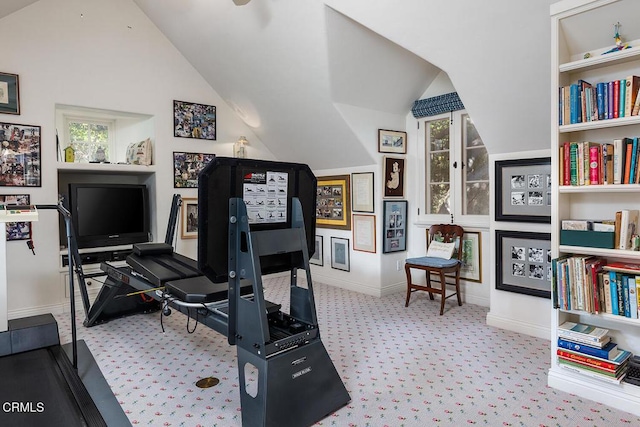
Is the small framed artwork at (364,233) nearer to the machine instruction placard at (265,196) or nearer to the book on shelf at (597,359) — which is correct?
the book on shelf at (597,359)

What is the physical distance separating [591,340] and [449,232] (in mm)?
2107

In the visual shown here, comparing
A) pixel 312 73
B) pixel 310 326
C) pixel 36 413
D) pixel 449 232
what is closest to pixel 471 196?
pixel 449 232

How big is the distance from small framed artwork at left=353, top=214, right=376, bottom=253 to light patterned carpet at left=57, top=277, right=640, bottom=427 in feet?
3.20

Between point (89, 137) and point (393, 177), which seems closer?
point (393, 177)

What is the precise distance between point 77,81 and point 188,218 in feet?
6.39

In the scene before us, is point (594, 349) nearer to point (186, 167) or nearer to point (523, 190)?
point (523, 190)

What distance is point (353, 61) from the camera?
396 cm

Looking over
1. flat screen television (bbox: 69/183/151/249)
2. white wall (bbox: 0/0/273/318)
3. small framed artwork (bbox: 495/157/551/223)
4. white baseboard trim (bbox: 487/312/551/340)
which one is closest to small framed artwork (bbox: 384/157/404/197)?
small framed artwork (bbox: 495/157/551/223)

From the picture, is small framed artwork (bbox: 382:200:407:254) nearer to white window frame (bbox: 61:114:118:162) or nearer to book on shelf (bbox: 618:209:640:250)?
book on shelf (bbox: 618:209:640:250)

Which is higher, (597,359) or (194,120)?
(194,120)

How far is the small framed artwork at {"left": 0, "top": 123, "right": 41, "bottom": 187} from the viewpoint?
3.94 metres

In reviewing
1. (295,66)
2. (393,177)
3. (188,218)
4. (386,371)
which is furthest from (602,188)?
(188,218)

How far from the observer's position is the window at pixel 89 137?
4.89m

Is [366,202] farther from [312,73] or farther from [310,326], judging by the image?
[310,326]
